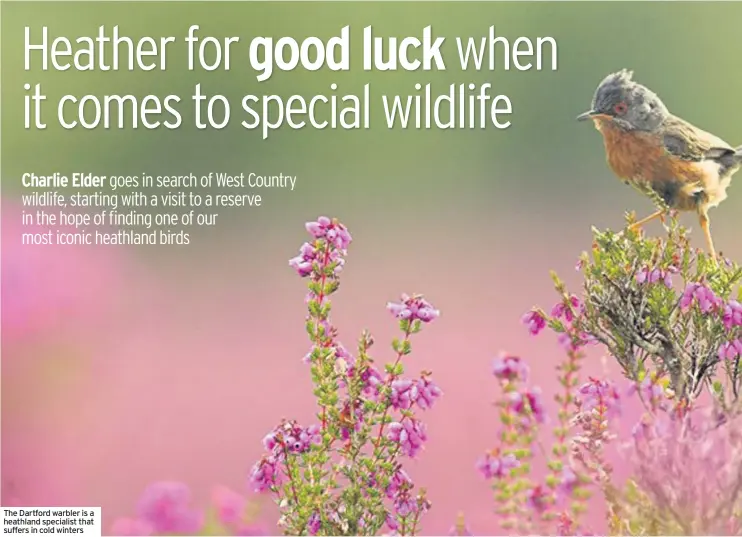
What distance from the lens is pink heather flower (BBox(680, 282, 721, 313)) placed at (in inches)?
144

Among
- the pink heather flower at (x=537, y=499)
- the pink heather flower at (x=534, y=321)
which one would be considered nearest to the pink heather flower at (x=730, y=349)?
the pink heather flower at (x=534, y=321)

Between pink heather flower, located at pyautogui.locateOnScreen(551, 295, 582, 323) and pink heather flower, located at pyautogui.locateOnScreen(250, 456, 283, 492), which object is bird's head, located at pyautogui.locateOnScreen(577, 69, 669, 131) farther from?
pink heather flower, located at pyautogui.locateOnScreen(250, 456, 283, 492)

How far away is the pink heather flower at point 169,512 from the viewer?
4473 millimetres

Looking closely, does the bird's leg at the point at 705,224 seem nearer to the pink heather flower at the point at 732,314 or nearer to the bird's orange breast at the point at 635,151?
the bird's orange breast at the point at 635,151

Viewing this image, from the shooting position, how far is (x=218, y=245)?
5.67 metres

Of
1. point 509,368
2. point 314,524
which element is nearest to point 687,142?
point 509,368

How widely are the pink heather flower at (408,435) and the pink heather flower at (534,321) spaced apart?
47cm

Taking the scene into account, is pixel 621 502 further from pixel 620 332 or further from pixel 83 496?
pixel 83 496

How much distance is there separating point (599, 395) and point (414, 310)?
630 millimetres

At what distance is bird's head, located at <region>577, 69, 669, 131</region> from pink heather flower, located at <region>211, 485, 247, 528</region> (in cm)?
187

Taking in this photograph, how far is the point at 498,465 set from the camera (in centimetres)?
399

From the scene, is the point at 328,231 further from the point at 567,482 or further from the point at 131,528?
the point at 131,528

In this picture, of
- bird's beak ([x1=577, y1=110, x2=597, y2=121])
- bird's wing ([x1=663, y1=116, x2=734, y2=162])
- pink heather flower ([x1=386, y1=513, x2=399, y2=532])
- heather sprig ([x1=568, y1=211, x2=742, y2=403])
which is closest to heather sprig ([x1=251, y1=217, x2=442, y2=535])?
pink heather flower ([x1=386, y1=513, x2=399, y2=532])

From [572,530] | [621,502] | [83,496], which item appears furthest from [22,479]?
[621,502]
